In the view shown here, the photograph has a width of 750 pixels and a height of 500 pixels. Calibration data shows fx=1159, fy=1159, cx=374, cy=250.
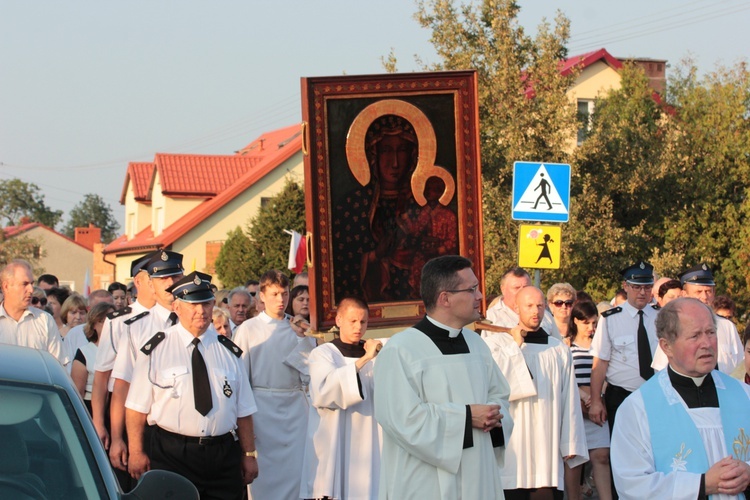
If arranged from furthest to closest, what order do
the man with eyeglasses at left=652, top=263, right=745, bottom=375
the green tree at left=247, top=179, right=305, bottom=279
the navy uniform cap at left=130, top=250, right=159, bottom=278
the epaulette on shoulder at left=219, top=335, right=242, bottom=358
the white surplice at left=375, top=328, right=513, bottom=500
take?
the green tree at left=247, top=179, right=305, bottom=279, the man with eyeglasses at left=652, top=263, right=745, bottom=375, the navy uniform cap at left=130, top=250, right=159, bottom=278, the epaulette on shoulder at left=219, top=335, right=242, bottom=358, the white surplice at left=375, top=328, right=513, bottom=500

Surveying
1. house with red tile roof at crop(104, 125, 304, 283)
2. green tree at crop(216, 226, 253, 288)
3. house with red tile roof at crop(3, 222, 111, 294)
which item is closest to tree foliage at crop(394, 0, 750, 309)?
green tree at crop(216, 226, 253, 288)

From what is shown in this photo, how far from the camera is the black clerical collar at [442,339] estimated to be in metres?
5.88

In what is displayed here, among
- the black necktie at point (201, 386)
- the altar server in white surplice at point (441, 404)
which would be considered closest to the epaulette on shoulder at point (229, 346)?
the black necktie at point (201, 386)

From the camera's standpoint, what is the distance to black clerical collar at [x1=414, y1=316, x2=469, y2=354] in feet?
19.3

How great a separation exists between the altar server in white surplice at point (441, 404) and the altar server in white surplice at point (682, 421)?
786 millimetres

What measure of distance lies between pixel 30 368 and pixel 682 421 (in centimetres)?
279

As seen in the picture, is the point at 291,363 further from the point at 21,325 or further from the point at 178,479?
the point at 178,479

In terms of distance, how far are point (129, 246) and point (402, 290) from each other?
4528cm

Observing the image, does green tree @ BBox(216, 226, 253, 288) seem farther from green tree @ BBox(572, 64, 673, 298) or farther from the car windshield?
the car windshield

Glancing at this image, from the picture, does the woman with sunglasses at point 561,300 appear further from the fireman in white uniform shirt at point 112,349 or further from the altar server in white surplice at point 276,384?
the fireman in white uniform shirt at point 112,349

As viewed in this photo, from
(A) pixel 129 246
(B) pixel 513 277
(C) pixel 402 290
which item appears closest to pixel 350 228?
(C) pixel 402 290

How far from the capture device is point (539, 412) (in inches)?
346

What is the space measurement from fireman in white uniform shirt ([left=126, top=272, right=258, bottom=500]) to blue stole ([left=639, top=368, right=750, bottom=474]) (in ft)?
10.7

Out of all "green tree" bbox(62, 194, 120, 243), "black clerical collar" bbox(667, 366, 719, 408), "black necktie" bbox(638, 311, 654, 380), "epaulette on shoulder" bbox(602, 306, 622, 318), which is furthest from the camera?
"green tree" bbox(62, 194, 120, 243)
